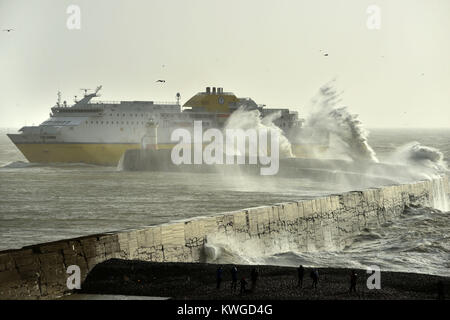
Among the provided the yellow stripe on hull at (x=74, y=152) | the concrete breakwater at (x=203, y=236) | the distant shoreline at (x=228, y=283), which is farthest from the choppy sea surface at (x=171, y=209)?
the yellow stripe on hull at (x=74, y=152)

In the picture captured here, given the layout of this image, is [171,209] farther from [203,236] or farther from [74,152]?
[74,152]

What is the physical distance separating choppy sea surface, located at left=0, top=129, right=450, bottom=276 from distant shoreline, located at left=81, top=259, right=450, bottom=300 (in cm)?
300

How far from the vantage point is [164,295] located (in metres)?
11.8

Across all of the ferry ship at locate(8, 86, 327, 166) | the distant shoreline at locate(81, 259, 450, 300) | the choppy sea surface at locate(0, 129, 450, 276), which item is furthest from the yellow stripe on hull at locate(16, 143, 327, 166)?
the distant shoreline at locate(81, 259, 450, 300)

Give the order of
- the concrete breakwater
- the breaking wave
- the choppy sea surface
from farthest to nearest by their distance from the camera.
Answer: the breaking wave, the choppy sea surface, the concrete breakwater

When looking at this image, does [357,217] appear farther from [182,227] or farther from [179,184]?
[179,184]

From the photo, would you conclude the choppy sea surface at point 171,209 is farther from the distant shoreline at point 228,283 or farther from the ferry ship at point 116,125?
the ferry ship at point 116,125

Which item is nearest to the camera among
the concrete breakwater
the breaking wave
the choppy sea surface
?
the concrete breakwater

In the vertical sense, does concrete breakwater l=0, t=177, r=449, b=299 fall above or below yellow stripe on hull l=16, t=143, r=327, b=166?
below

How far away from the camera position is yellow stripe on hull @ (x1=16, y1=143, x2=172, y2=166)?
5409cm

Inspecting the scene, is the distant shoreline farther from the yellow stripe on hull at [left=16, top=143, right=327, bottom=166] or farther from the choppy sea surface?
the yellow stripe on hull at [left=16, top=143, right=327, bottom=166]
